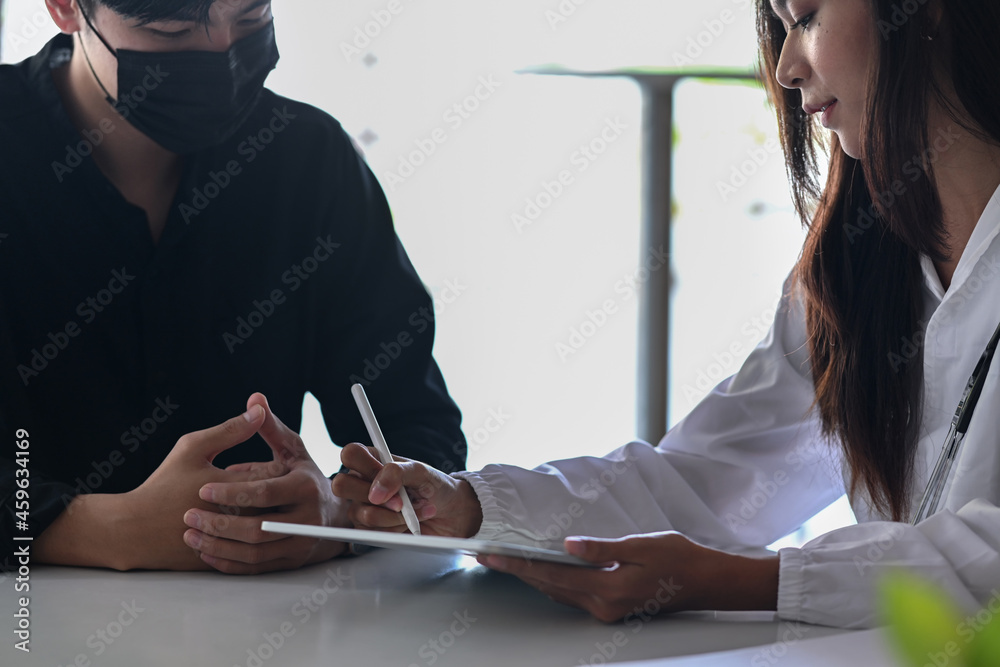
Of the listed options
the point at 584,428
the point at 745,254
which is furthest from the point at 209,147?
the point at 745,254

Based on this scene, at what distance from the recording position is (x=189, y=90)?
4.46ft

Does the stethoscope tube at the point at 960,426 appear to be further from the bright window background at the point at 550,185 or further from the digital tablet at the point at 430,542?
the bright window background at the point at 550,185

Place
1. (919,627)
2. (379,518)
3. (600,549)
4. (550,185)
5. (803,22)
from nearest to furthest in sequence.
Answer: (919,627)
(600,549)
(379,518)
(803,22)
(550,185)

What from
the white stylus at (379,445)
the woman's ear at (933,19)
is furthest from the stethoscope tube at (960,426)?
the white stylus at (379,445)

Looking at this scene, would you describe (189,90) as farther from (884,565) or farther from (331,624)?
(884,565)

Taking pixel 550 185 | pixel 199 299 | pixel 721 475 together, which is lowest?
pixel 721 475

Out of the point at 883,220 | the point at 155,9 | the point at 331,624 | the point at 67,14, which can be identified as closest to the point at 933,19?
the point at 883,220

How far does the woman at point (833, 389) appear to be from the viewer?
33.6 inches

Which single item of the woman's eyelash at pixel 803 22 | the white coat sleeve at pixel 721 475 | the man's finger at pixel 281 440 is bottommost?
the white coat sleeve at pixel 721 475

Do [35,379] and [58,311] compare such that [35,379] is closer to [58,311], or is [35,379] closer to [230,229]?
[58,311]

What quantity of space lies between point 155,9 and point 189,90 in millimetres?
127

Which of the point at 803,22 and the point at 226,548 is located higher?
the point at 803,22

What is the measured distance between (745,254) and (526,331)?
0.72m

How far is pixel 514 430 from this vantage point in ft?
8.02
